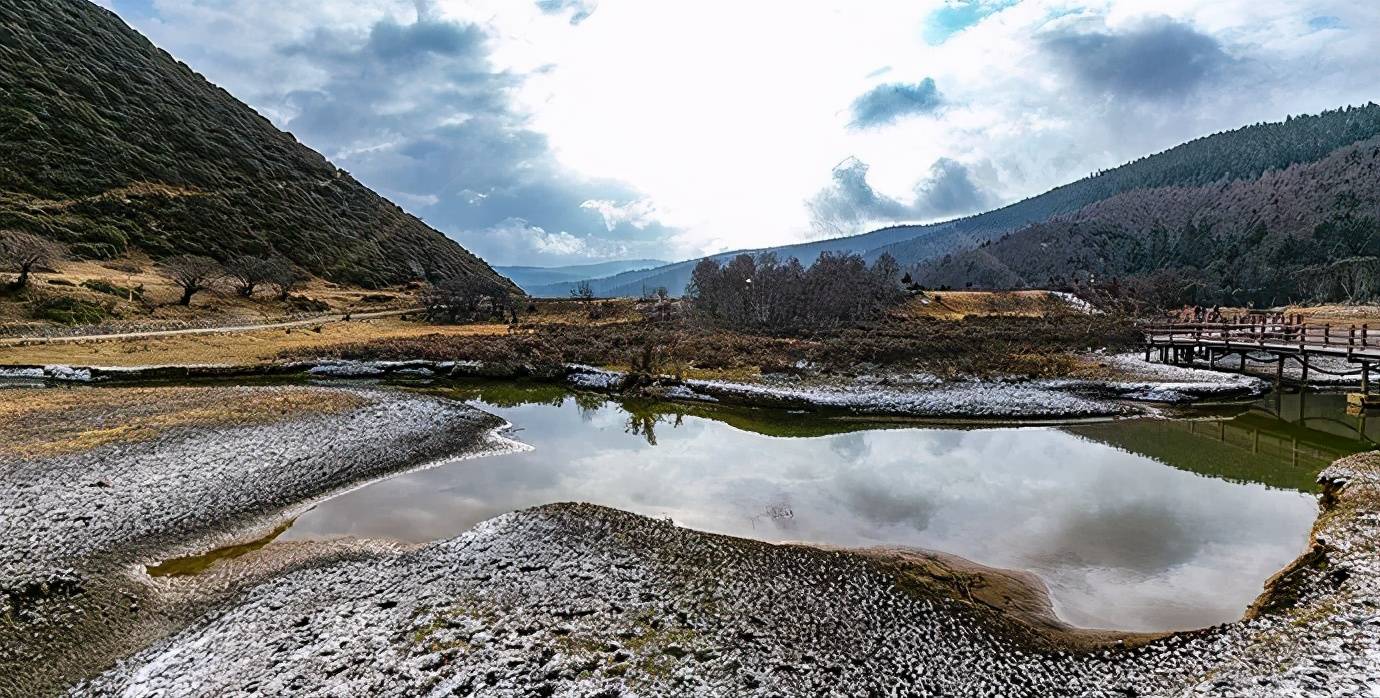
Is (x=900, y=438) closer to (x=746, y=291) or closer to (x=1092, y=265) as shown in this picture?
(x=746, y=291)

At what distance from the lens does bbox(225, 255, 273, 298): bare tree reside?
68.0m

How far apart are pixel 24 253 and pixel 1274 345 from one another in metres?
86.9

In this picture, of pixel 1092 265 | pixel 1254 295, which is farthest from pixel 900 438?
pixel 1092 265

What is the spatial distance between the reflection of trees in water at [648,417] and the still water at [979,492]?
0.19 m

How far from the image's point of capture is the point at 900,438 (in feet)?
77.3

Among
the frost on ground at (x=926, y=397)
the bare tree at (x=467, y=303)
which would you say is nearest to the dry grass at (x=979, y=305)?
the frost on ground at (x=926, y=397)

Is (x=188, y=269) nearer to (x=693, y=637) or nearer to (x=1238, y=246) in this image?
(x=693, y=637)

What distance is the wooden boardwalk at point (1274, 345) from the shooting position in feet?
98.0

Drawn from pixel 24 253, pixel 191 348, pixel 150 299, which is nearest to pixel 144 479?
pixel 191 348

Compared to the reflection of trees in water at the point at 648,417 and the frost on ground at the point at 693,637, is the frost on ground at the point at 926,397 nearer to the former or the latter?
the reflection of trees in water at the point at 648,417

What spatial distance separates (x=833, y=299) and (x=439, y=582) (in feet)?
188

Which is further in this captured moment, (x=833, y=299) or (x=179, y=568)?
(x=833, y=299)

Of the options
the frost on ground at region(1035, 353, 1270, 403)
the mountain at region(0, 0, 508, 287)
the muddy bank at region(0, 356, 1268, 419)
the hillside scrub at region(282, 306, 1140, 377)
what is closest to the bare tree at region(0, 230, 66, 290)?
the mountain at region(0, 0, 508, 287)

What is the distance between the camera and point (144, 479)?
15922mm
